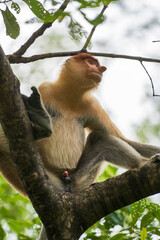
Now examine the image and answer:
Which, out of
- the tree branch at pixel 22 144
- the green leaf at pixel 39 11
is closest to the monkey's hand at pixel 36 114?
the tree branch at pixel 22 144

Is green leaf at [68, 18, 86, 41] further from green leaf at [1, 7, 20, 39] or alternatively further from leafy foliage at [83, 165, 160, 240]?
leafy foliage at [83, 165, 160, 240]

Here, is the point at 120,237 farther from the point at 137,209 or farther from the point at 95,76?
the point at 95,76

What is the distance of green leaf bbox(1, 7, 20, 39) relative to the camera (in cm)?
300

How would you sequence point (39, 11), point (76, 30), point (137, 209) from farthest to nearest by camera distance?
point (137, 209)
point (76, 30)
point (39, 11)

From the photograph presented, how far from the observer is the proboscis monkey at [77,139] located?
3928 millimetres

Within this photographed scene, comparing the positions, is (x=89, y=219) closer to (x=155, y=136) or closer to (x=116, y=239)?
(x=116, y=239)

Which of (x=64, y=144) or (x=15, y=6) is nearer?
(x=15, y=6)

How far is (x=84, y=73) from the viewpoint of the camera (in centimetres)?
455

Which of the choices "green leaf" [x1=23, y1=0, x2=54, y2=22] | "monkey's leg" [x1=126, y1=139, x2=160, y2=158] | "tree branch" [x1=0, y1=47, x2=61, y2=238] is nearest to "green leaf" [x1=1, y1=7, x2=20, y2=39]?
"tree branch" [x1=0, y1=47, x2=61, y2=238]

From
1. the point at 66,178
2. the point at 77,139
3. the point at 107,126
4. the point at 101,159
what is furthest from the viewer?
the point at 107,126

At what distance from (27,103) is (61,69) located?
1.79m

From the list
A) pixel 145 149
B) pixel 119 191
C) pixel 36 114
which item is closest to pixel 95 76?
pixel 145 149

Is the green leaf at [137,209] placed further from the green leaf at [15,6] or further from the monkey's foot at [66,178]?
the green leaf at [15,6]

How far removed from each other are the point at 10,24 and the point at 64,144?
153cm
